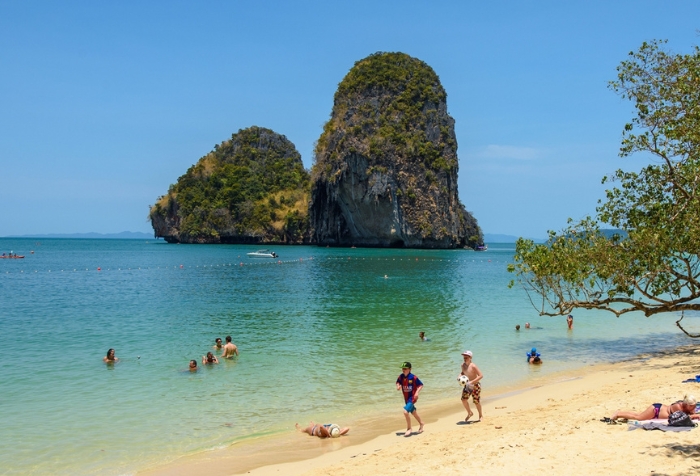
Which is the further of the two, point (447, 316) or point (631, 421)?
point (447, 316)

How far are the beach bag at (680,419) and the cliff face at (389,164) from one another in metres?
81.4

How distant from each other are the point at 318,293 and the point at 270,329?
11943mm

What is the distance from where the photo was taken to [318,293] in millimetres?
33594

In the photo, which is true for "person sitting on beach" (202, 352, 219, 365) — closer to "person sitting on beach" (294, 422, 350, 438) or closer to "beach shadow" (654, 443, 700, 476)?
"person sitting on beach" (294, 422, 350, 438)

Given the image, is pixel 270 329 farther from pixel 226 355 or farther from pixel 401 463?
pixel 401 463

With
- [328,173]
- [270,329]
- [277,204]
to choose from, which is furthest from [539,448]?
[277,204]

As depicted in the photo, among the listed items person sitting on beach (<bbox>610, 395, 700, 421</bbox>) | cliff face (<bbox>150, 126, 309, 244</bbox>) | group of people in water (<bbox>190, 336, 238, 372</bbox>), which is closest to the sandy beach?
person sitting on beach (<bbox>610, 395, 700, 421</bbox>)

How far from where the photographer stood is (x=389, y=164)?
9244 cm

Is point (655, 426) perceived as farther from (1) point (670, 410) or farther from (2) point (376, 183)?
(2) point (376, 183)

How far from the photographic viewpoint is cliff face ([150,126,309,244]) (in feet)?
394

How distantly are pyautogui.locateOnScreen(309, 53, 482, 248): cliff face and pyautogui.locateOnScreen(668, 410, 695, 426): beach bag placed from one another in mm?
81431

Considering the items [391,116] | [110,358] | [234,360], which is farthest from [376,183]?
[110,358]

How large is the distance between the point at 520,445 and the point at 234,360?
10.5 meters

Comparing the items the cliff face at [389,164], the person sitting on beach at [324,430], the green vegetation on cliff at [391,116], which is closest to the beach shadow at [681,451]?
the person sitting on beach at [324,430]
